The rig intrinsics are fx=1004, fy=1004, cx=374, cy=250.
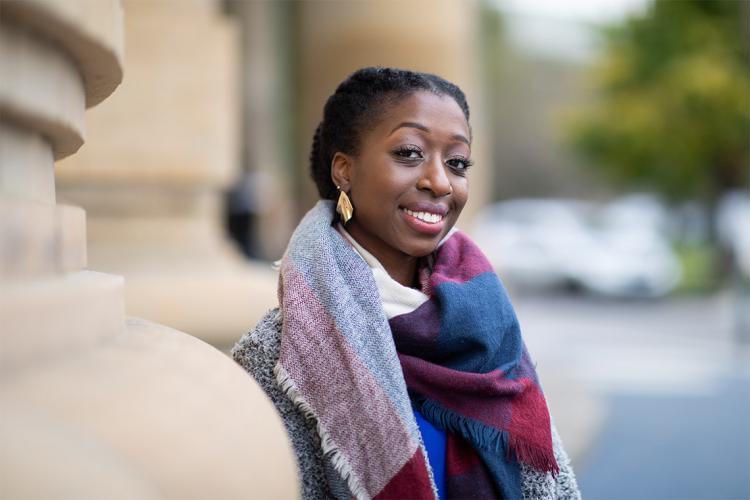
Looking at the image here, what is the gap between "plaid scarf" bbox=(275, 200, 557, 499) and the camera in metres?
2.04

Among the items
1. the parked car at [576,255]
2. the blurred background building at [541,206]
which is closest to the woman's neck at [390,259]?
the blurred background building at [541,206]

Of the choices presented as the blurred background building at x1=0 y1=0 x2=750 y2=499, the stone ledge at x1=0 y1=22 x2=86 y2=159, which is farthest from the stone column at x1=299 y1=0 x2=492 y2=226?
the stone ledge at x1=0 y1=22 x2=86 y2=159

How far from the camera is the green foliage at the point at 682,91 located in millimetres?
20281

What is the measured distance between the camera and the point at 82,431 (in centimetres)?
135

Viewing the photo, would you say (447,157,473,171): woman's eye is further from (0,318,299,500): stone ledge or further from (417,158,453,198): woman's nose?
(0,318,299,500): stone ledge

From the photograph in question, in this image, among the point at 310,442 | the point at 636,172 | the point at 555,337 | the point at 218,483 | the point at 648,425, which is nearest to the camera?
the point at 218,483

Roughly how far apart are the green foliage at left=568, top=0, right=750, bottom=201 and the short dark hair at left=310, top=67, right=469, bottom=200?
18.9 m

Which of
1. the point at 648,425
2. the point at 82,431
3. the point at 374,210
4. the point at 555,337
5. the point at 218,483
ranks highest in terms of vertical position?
the point at 374,210

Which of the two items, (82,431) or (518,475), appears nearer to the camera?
(82,431)

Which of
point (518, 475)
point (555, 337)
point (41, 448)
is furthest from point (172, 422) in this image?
point (555, 337)

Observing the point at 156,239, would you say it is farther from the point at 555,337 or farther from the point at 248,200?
the point at 248,200

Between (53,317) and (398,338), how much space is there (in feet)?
3.01

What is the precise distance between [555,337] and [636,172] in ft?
40.5

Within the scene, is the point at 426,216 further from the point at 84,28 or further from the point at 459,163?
the point at 84,28
